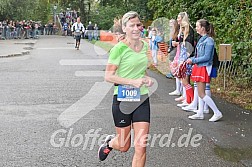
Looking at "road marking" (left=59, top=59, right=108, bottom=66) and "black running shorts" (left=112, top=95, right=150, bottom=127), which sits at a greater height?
"black running shorts" (left=112, top=95, right=150, bottom=127)

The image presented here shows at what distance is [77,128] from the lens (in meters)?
7.50

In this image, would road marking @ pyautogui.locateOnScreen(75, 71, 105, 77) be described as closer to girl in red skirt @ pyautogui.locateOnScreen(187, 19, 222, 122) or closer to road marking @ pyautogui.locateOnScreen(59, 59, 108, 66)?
road marking @ pyautogui.locateOnScreen(59, 59, 108, 66)


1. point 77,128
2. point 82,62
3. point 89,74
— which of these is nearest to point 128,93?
point 77,128

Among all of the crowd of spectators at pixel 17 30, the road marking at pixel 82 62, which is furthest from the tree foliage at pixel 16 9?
the road marking at pixel 82 62

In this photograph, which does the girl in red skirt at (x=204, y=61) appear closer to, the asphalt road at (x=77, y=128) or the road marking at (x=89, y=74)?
the asphalt road at (x=77, y=128)

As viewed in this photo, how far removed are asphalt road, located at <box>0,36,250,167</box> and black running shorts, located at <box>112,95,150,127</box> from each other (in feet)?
2.54

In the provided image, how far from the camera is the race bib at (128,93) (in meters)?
4.95

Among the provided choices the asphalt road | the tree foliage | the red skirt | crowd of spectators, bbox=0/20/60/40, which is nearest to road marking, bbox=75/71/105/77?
the asphalt road

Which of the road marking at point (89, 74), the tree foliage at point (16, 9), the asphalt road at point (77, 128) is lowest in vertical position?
the asphalt road at point (77, 128)

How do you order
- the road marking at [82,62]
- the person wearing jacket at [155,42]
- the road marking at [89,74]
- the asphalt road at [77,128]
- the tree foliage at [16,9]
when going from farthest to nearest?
the tree foliage at [16,9]
the road marking at [82,62]
the person wearing jacket at [155,42]
the road marking at [89,74]
the asphalt road at [77,128]

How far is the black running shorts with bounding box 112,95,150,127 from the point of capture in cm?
500

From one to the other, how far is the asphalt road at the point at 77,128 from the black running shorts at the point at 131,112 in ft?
2.54

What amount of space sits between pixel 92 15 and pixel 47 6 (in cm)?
813

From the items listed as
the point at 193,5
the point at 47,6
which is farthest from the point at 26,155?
the point at 47,6
